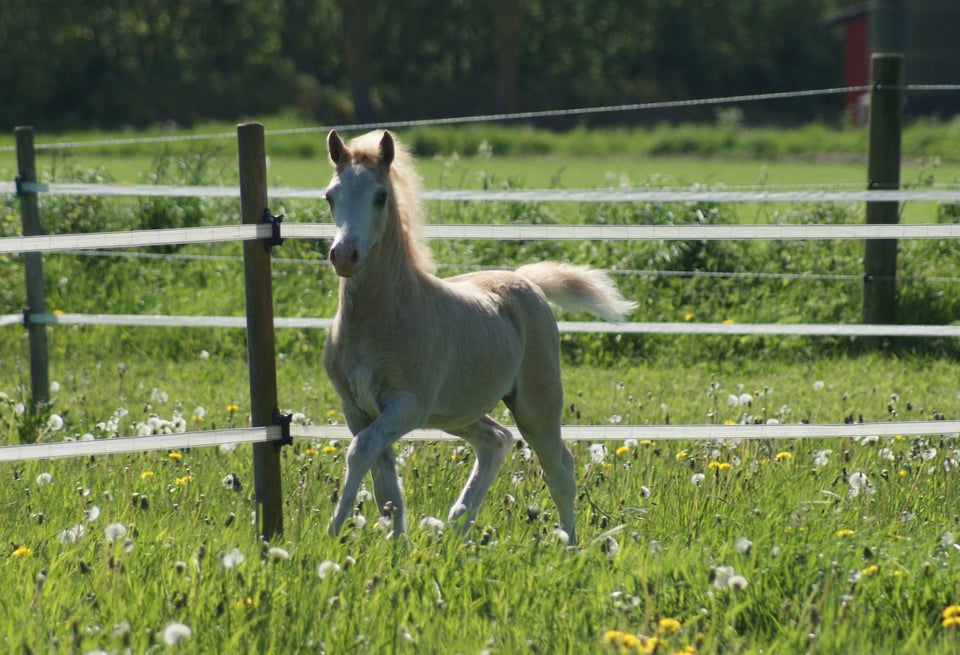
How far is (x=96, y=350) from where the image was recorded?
8.79m

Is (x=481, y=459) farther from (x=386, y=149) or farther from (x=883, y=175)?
→ (x=883, y=175)

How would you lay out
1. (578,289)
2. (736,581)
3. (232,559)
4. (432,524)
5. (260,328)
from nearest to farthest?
(736,581) < (232,559) < (432,524) < (260,328) < (578,289)

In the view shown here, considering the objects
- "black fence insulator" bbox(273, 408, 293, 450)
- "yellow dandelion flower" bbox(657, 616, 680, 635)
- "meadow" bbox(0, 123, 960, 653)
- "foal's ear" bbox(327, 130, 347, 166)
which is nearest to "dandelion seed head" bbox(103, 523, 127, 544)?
"meadow" bbox(0, 123, 960, 653)

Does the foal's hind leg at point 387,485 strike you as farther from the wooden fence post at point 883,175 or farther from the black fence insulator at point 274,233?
the wooden fence post at point 883,175

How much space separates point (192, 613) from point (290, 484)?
5.70 feet

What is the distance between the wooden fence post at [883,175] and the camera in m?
7.95

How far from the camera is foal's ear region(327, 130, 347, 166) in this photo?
4.13 m

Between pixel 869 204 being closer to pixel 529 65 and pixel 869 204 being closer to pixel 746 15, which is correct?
pixel 529 65

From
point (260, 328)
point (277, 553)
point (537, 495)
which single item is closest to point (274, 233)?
point (260, 328)

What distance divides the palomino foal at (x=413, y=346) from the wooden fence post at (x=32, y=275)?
3084 mm

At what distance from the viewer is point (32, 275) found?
715 centimetres

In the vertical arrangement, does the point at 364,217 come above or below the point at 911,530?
above

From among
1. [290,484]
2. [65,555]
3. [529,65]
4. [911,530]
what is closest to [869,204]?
[911,530]

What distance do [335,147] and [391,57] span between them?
43.7 meters
